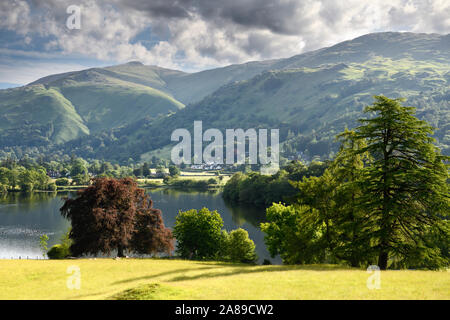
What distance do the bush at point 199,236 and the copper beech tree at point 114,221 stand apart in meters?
5.43

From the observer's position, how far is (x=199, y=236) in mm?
59938

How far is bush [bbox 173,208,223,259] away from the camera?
59688 mm

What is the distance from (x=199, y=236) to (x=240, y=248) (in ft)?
23.4

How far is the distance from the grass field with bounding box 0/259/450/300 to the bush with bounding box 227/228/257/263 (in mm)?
21779

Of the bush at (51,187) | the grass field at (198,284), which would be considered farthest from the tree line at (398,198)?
the bush at (51,187)

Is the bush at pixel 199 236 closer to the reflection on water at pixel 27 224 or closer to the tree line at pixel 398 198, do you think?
the tree line at pixel 398 198

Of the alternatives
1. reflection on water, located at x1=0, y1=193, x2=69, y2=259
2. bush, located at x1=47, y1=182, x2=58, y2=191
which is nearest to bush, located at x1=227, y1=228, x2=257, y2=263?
reflection on water, located at x1=0, y1=193, x2=69, y2=259

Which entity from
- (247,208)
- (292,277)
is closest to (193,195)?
Result: (247,208)

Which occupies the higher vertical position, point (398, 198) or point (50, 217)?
point (398, 198)

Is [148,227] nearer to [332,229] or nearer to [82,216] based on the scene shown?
[82,216]

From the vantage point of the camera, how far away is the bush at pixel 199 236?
196 feet

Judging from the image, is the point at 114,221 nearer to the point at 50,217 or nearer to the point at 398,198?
the point at 398,198

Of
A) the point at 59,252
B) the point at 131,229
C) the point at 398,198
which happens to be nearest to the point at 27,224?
the point at 59,252

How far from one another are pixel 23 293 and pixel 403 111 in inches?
1375
